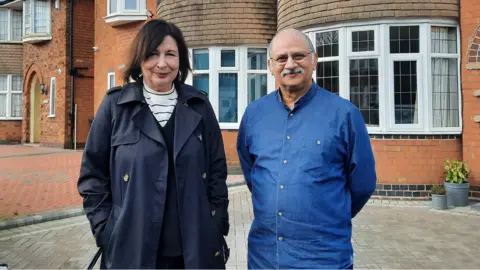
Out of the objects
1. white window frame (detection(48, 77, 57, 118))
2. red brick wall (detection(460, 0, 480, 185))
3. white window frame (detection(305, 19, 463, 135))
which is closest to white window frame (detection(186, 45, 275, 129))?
white window frame (detection(305, 19, 463, 135))

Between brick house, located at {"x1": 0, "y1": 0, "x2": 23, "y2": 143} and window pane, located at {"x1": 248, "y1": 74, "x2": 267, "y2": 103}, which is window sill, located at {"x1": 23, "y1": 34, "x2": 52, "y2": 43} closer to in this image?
brick house, located at {"x1": 0, "y1": 0, "x2": 23, "y2": 143}

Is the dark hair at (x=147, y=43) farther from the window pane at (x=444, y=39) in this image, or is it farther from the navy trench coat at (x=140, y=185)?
the window pane at (x=444, y=39)

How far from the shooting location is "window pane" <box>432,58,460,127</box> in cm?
775

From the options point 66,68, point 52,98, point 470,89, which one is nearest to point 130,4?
point 66,68

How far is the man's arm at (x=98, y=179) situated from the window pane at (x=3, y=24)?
2481cm

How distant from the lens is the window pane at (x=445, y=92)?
7750 millimetres

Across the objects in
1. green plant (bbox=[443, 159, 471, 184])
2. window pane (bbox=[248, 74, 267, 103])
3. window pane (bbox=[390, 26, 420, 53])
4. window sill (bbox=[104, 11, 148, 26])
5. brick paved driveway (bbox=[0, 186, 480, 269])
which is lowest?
brick paved driveway (bbox=[0, 186, 480, 269])

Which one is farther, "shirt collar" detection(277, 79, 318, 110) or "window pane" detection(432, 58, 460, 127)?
"window pane" detection(432, 58, 460, 127)

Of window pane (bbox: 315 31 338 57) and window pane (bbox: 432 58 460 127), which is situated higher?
window pane (bbox: 315 31 338 57)

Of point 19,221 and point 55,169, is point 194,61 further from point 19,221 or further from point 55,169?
point 19,221

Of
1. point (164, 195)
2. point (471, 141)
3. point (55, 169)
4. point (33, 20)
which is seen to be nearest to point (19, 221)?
→ point (164, 195)

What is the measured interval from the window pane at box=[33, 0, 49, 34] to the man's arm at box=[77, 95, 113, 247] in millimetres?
20276

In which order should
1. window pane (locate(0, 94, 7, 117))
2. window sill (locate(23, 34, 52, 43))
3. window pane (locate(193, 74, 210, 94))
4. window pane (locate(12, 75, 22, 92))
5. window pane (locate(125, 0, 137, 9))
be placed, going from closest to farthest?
window pane (locate(193, 74, 210, 94))
window pane (locate(125, 0, 137, 9))
window sill (locate(23, 34, 52, 43))
window pane (locate(0, 94, 7, 117))
window pane (locate(12, 75, 22, 92))

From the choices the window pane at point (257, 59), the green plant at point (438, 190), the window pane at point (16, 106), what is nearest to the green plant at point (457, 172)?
the green plant at point (438, 190)
